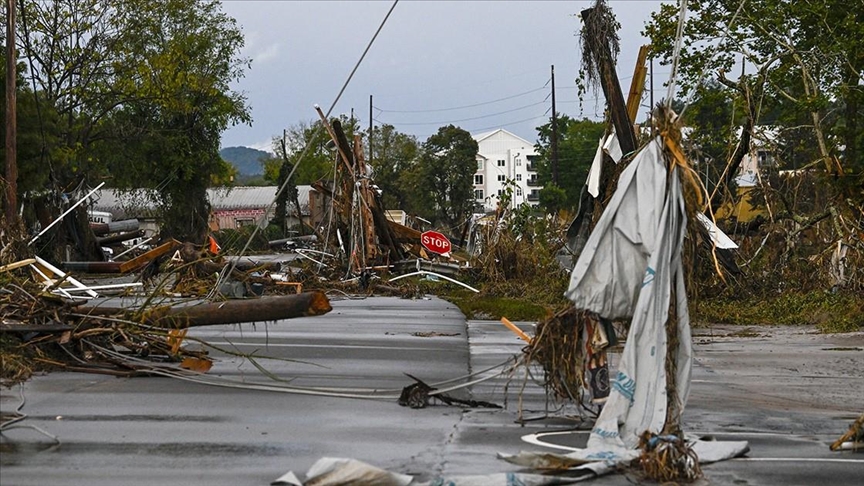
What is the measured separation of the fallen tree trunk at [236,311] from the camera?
1069cm

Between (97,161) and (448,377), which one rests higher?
(97,161)

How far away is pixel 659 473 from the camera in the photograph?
7582 mm

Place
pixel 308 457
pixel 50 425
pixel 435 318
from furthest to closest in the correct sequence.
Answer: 1. pixel 435 318
2. pixel 50 425
3. pixel 308 457

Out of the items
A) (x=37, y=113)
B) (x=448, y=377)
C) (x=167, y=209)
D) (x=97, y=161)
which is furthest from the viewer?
(x=167, y=209)

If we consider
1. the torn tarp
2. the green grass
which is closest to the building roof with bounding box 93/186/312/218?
the green grass

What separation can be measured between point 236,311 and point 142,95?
111 feet

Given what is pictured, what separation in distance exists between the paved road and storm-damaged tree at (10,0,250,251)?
27444mm

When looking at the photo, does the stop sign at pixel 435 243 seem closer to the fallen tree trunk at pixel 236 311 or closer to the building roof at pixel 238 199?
the fallen tree trunk at pixel 236 311

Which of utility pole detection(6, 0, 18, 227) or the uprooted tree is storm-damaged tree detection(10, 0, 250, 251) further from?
the uprooted tree

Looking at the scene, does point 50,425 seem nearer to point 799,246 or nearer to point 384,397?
point 384,397

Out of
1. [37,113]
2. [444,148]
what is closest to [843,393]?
[37,113]

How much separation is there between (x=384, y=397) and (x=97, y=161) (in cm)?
3984

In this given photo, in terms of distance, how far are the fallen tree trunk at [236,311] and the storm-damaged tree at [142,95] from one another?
27.3m

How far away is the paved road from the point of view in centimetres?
791
